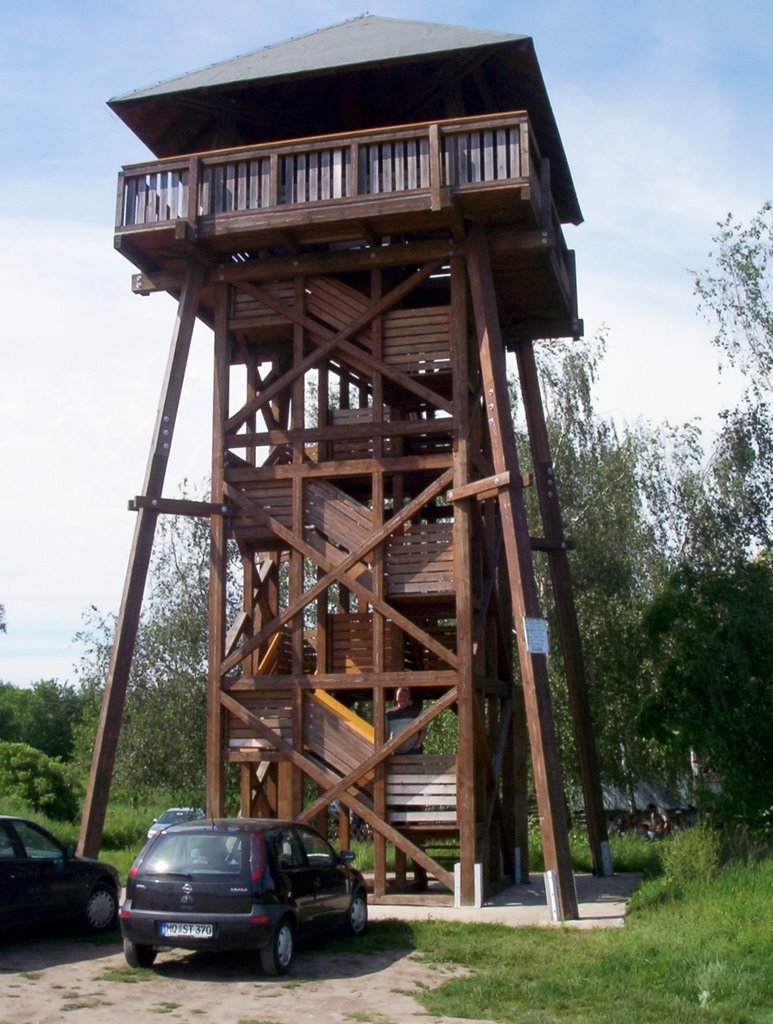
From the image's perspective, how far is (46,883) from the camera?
12211 mm

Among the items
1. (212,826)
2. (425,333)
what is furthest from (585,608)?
(212,826)

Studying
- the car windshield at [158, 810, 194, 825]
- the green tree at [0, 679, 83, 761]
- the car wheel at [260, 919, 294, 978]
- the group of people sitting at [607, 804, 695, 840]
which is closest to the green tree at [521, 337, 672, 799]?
the group of people sitting at [607, 804, 695, 840]

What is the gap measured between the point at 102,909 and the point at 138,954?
8.42 ft

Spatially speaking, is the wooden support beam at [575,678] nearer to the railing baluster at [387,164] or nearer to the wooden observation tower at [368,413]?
the wooden observation tower at [368,413]

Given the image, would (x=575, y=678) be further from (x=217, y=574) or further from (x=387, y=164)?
(x=387, y=164)

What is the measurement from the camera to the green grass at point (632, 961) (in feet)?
29.7

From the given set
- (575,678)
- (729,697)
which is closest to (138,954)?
(575,678)

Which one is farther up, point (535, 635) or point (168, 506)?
point (168, 506)

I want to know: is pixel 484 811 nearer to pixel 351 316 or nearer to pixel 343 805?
pixel 343 805

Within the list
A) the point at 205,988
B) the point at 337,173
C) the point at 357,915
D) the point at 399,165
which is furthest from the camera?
the point at 337,173

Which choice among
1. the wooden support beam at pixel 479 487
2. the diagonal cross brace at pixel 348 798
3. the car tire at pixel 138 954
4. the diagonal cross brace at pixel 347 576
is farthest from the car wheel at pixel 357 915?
the wooden support beam at pixel 479 487

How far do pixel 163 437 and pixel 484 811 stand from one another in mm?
6981

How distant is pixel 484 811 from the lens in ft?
55.4

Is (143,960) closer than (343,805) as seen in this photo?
Yes
